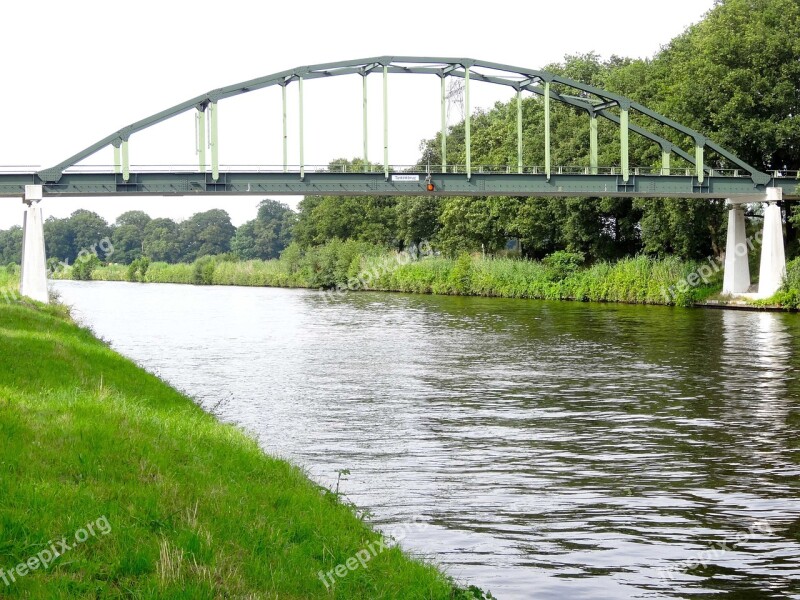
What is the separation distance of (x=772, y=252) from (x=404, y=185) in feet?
71.8

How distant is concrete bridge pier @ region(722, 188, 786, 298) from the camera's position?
58781 mm

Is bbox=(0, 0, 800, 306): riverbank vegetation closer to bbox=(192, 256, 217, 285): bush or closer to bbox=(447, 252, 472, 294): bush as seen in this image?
bbox=(447, 252, 472, 294): bush

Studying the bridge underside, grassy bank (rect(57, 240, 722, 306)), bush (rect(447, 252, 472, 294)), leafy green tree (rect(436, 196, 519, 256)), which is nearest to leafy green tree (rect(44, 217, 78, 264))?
grassy bank (rect(57, 240, 722, 306))

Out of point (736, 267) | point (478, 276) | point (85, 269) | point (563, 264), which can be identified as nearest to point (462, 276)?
point (478, 276)

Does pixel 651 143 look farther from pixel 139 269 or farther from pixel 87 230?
pixel 87 230

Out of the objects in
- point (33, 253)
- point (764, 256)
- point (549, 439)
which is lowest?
point (549, 439)

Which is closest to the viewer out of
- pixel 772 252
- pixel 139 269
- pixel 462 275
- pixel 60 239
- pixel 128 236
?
pixel 772 252

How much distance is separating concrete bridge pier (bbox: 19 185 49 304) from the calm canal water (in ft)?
24.7

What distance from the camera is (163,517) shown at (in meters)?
9.15

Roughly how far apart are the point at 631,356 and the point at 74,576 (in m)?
27.4

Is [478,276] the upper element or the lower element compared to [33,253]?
lower

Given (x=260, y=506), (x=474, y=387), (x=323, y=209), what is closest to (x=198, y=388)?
(x=474, y=387)

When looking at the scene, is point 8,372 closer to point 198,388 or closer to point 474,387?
point 198,388

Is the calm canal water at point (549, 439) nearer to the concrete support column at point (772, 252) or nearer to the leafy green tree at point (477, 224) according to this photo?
the concrete support column at point (772, 252)
